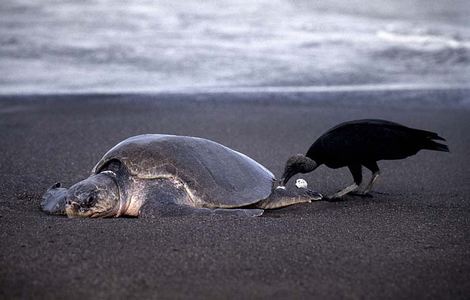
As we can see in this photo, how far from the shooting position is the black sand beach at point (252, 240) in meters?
3.40

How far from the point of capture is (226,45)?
42.8ft

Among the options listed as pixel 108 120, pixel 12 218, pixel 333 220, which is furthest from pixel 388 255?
pixel 108 120

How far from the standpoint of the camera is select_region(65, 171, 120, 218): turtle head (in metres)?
4.73

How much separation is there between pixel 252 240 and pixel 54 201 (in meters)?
1.60

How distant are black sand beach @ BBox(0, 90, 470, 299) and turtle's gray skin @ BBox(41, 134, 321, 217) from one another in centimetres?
20

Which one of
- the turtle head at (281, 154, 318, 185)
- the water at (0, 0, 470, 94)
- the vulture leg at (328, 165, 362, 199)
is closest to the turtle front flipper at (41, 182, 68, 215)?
the turtle head at (281, 154, 318, 185)

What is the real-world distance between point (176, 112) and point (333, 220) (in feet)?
15.2

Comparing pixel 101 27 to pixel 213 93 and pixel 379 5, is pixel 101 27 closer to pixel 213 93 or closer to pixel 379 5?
pixel 213 93

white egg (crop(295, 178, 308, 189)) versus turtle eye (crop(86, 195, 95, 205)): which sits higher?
turtle eye (crop(86, 195, 95, 205))

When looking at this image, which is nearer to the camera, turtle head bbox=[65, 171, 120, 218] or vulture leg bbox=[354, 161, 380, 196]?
turtle head bbox=[65, 171, 120, 218]

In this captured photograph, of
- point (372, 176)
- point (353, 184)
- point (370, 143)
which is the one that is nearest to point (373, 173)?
point (372, 176)

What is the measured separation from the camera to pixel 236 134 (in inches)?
322

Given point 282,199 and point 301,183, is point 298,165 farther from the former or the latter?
point 282,199

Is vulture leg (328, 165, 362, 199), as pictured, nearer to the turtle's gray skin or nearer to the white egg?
the white egg
